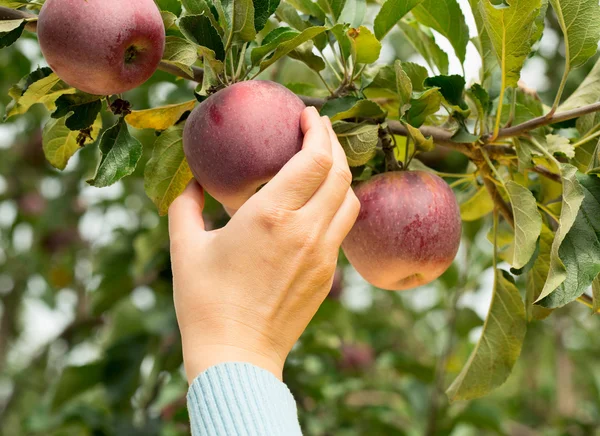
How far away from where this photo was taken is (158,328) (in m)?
2.23

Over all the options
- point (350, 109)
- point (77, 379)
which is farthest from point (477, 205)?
point (77, 379)

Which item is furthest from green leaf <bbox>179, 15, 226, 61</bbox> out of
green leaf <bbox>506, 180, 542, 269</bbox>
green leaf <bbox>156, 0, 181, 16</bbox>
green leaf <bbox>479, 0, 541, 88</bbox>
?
green leaf <bbox>506, 180, 542, 269</bbox>

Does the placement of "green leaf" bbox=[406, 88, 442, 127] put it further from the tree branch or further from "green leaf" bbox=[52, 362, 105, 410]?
"green leaf" bbox=[52, 362, 105, 410]

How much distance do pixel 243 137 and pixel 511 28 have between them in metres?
0.43

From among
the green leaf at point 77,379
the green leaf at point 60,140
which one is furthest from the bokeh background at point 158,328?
the green leaf at point 60,140

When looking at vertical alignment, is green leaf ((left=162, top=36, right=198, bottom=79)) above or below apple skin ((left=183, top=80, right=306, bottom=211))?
above

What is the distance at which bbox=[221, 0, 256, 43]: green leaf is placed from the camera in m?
0.94

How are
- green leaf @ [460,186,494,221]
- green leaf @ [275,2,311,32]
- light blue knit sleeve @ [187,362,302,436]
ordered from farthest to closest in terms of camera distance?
green leaf @ [460,186,494,221] → green leaf @ [275,2,311,32] → light blue knit sleeve @ [187,362,302,436]

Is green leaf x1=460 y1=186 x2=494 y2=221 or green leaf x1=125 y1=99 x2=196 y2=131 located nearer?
green leaf x1=125 y1=99 x2=196 y2=131

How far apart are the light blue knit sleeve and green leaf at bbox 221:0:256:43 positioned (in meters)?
0.46

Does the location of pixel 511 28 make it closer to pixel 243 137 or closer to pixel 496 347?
pixel 243 137

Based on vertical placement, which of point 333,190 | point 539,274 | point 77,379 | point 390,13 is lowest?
point 77,379

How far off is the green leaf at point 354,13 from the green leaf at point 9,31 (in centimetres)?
53

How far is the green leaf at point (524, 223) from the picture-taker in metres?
0.98
